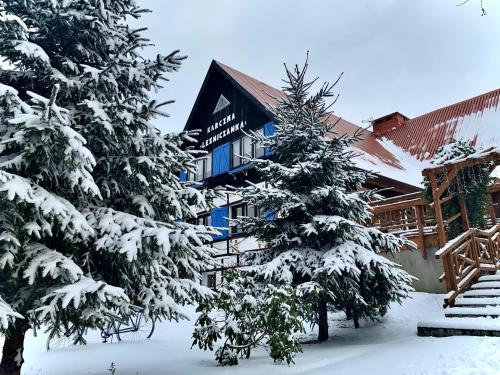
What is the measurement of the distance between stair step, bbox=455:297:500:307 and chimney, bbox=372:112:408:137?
17.7 metres

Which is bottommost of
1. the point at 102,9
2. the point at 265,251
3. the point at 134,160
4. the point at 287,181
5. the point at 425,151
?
the point at 265,251

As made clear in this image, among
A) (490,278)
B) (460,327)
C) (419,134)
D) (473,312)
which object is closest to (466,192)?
(490,278)

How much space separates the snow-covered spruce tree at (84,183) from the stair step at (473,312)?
484cm

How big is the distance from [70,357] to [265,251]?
4395mm

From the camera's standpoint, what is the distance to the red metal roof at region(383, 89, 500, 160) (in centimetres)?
1825

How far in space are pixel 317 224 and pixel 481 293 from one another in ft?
11.9

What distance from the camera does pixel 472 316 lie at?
281 inches

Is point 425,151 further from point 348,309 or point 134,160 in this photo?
point 134,160

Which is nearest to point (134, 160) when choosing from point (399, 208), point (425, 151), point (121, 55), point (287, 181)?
point (121, 55)

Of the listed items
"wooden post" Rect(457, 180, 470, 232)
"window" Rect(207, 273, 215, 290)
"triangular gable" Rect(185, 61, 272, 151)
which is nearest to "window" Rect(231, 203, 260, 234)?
"window" Rect(207, 273, 215, 290)

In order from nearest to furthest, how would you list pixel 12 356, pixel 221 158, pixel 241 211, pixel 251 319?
pixel 12 356
pixel 251 319
pixel 241 211
pixel 221 158

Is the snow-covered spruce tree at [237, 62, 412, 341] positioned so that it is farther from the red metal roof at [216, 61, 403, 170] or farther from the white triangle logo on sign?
the white triangle logo on sign

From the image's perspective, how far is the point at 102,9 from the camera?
5.87 metres

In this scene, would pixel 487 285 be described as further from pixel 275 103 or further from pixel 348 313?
pixel 275 103
